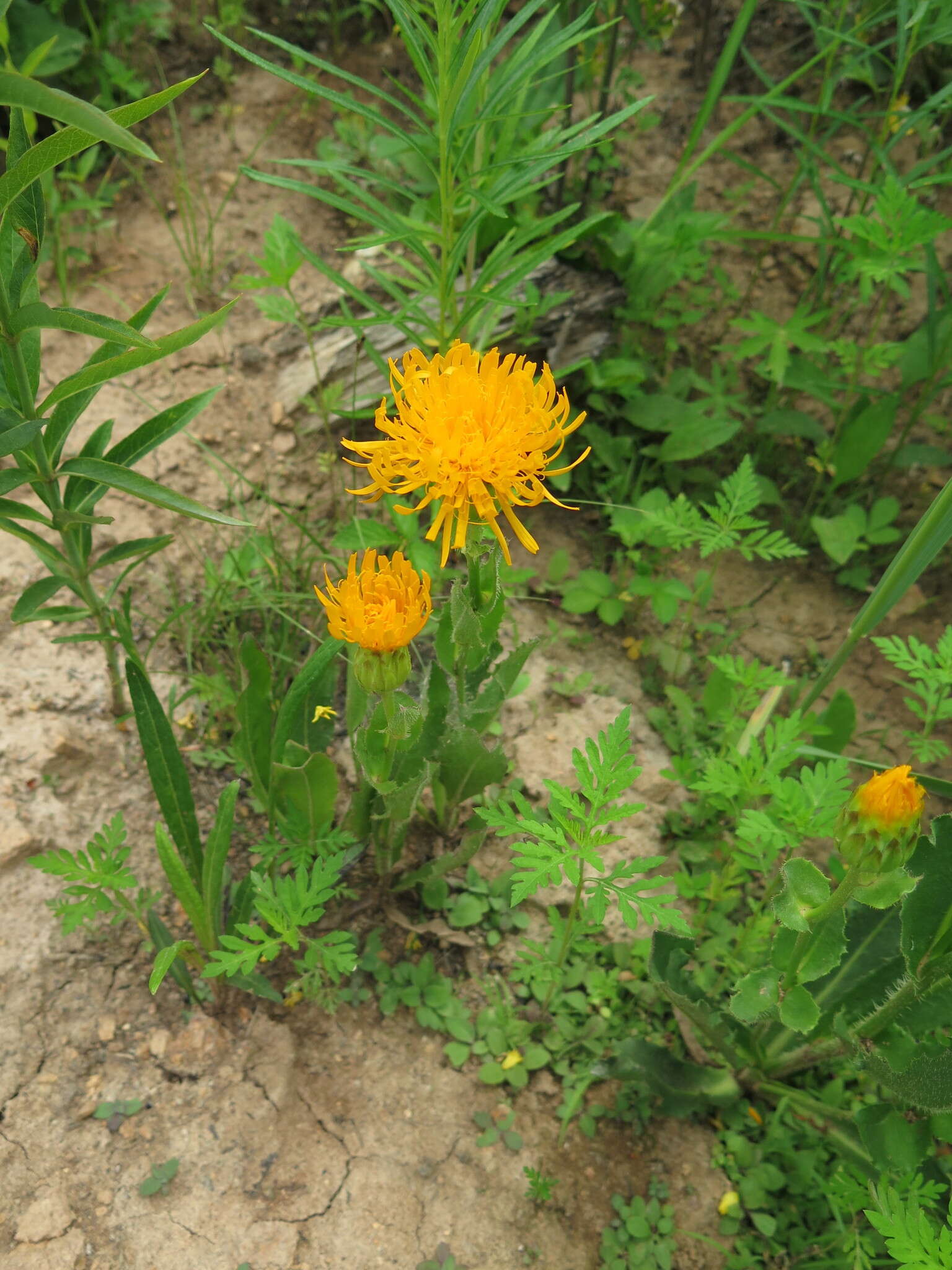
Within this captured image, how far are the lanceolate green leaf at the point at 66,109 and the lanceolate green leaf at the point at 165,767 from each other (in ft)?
2.94

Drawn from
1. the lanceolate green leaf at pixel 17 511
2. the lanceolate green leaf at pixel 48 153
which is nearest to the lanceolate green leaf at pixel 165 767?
the lanceolate green leaf at pixel 17 511

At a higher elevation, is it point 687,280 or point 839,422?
point 687,280

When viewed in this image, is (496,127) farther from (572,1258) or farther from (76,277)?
(572,1258)

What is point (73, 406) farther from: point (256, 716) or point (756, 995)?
point (756, 995)

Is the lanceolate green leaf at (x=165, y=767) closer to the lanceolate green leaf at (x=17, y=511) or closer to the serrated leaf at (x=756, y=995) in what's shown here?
the lanceolate green leaf at (x=17, y=511)

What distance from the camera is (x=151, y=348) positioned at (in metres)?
1.41

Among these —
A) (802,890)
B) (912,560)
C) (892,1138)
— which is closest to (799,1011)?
(802,890)

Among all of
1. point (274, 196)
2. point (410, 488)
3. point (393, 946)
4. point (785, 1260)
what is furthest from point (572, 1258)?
point (274, 196)

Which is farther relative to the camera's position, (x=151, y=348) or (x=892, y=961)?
(x=892, y=961)

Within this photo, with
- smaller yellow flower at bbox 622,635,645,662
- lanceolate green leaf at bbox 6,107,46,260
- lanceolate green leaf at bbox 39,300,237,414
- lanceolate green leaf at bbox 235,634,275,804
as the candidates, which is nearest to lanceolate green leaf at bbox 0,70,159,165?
lanceolate green leaf at bbox 6,107,46,260

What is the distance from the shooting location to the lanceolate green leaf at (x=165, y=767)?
5.57ft

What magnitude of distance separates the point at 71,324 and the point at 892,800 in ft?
4.47

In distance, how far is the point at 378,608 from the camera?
1407 mm

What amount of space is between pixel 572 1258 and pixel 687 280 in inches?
111
